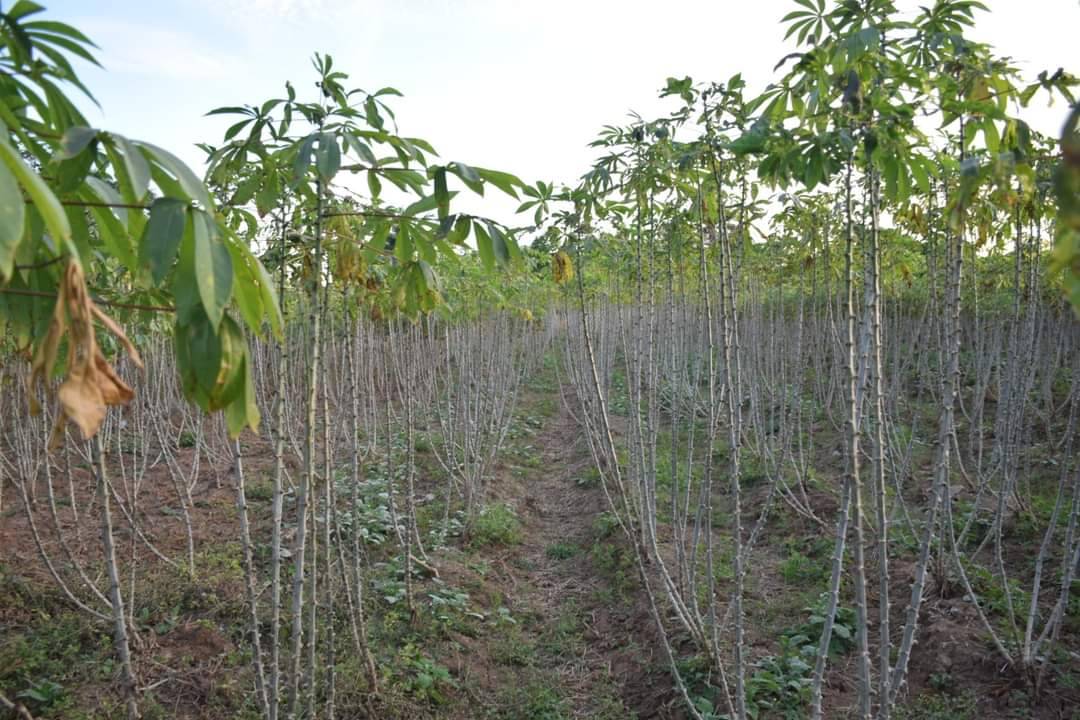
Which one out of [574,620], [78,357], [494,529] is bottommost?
[574,620]

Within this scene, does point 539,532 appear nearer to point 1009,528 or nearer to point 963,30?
point 1009,528

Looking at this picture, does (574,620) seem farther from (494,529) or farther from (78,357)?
(78,357)

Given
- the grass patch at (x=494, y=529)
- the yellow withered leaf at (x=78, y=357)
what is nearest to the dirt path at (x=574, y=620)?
the grass patch at (x=494, y=529)

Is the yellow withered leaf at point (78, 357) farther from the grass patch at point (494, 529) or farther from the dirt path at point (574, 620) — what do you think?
the grass patch at point (494, 529)

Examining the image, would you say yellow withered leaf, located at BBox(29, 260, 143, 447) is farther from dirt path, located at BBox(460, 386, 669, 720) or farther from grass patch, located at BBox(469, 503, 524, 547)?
grass patch, located at BBox(469, 503, 524, 547)

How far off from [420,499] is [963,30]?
17.0 ft

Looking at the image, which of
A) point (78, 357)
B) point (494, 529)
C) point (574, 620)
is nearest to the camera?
point (78, 357)

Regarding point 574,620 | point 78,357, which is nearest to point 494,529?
point 574,620

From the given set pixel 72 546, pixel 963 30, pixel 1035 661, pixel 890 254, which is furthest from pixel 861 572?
pixel 72 546

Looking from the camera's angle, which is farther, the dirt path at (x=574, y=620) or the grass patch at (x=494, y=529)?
the grass patch at (x=494, y=529)

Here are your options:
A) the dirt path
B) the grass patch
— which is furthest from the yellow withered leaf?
the grass patch

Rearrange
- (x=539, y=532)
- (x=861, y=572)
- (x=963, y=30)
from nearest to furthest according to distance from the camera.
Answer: (x=861, y=572)
(x=963, y=30)
(x=539, y=532)

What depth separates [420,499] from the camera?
19.7ft

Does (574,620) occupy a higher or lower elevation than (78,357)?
lower
